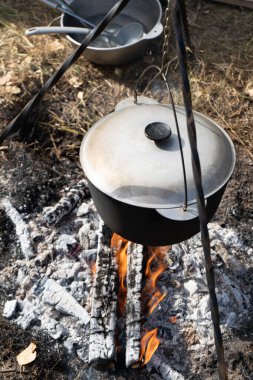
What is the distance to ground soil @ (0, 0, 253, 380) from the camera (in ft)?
6.79

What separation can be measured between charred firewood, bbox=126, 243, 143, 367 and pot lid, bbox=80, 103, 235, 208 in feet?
A: 2.36

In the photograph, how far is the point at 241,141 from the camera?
2887mm

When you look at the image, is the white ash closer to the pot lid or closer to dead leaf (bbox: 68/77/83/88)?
the pot lid

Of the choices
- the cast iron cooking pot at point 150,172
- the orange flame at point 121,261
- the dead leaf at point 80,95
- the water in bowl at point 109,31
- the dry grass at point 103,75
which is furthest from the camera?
the water in bowl at point 109,31

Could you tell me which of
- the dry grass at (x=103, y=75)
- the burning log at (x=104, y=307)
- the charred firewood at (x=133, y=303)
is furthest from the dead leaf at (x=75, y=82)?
the charred firewood at (x=133, y=303)

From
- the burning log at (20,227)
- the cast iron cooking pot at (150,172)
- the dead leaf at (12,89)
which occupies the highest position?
the cast iron cooking pot at (150,172)

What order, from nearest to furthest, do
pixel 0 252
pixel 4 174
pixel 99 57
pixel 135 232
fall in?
pixel 135 232
pixel 0 252
pixel 4 174
pixel 99 57

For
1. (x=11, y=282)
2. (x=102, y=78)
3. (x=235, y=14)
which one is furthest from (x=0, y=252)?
(x=235, y=14)

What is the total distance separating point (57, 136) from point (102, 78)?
0.70 m

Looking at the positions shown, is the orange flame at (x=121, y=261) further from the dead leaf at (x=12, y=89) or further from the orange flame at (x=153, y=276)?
the dead leaf at (x=12, y=89)

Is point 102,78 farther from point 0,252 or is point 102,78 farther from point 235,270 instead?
point 235,270

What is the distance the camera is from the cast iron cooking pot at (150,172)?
1.54 m

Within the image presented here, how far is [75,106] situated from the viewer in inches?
123

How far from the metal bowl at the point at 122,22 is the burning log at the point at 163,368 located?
2.14 meters
